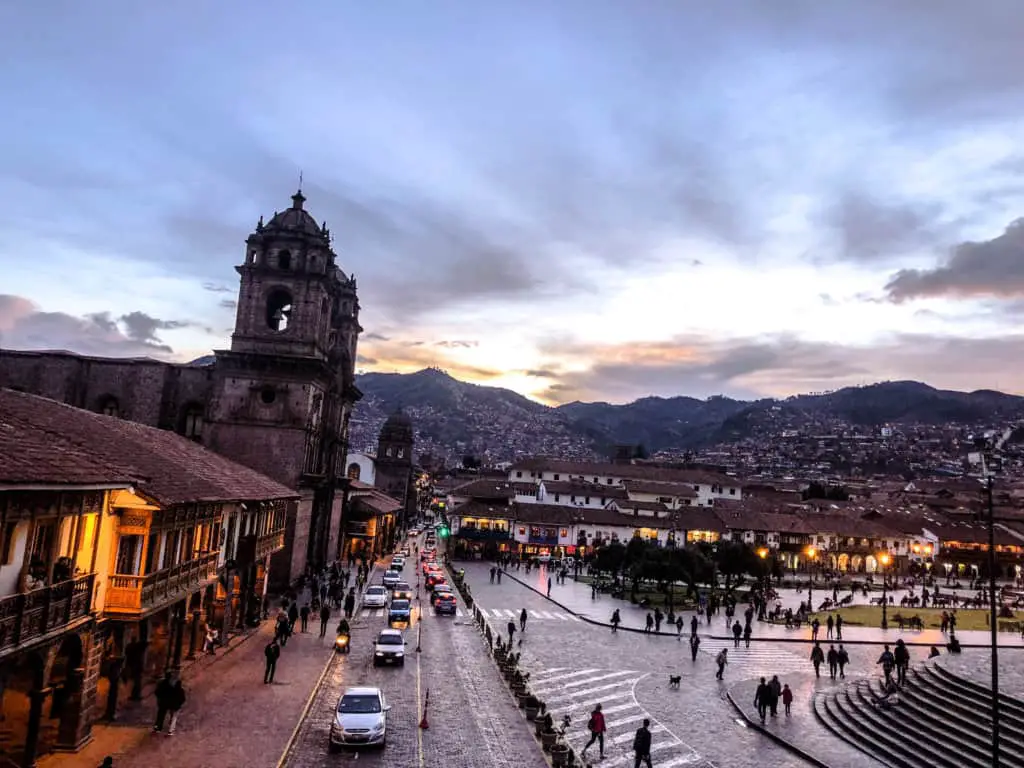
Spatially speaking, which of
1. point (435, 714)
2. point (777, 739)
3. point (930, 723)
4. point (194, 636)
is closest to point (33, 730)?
point (435, 714)

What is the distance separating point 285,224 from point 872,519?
90957 millimetres

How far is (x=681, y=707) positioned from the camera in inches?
1091

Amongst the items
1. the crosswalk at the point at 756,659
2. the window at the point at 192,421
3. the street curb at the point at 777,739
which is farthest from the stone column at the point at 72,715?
the window at the point at 192,421

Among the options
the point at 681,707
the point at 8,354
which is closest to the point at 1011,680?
the point at 681,707

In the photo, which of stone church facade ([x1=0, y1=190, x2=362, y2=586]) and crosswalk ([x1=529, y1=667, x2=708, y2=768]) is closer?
crosswalk ([x1=529, y1=667, x2=708, y2=768])

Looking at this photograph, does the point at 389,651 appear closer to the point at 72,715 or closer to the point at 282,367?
the point at 72,715

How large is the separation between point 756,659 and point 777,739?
569 inches

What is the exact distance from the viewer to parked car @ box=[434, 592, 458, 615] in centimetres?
4547

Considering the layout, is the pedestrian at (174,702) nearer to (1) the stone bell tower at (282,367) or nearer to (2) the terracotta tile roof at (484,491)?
(1) the stone bell tower at (282,367)

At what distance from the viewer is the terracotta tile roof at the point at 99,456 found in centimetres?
1541

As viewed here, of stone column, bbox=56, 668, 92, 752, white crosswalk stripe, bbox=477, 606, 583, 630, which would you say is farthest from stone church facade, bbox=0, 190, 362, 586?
stone column, bbox=56, 668, 92, 752

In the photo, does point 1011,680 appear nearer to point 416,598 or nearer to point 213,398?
point 416,598

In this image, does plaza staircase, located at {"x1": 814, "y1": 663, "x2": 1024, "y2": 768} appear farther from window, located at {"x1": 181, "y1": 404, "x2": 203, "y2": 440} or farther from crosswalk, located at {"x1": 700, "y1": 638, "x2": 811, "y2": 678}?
window, located at {"x1": 181, "y1": 404, "x2": 203, "y2": 440}

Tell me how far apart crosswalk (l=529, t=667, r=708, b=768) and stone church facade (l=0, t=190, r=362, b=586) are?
78.1 ft
